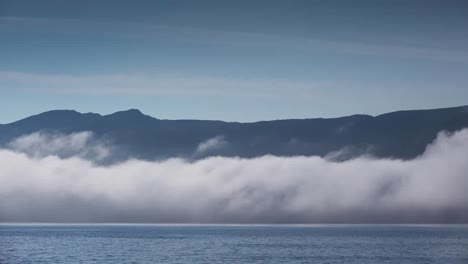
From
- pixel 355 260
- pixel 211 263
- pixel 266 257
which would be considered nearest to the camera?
pixel 211 263

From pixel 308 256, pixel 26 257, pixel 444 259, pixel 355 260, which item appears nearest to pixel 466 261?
pixel 444 259

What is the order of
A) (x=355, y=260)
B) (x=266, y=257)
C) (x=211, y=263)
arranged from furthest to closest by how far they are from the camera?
(x=266, y=257), (x=355, y=260), (x=211, y=263)

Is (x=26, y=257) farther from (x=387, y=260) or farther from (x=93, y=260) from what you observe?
(x=387, y=260)

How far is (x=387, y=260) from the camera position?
15850cm

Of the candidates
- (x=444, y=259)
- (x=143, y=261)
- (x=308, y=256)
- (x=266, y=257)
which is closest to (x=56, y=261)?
(x=143, y=261)

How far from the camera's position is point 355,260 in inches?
6216

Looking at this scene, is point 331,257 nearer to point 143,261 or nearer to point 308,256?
point 308,256

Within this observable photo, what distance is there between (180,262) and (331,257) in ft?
131

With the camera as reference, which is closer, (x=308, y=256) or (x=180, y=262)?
(x=180, y=262)

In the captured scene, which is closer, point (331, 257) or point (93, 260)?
point (93, 260)

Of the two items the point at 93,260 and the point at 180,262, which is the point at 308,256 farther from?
the point at 93,260

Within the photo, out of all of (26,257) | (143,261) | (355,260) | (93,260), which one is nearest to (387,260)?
(355,260)

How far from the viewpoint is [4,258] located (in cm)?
15388

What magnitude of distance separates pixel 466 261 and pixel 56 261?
90116mm
